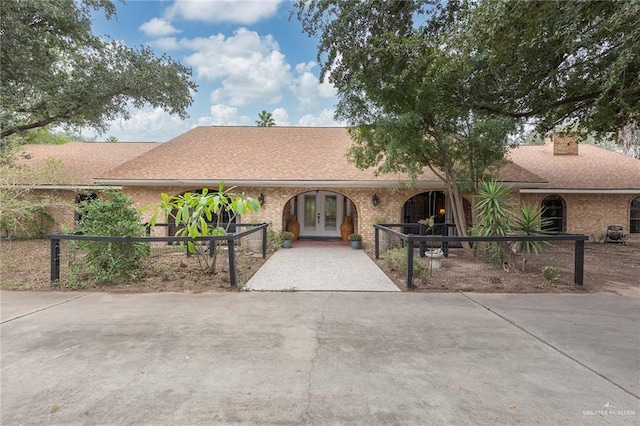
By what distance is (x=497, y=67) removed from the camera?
688 centimetres

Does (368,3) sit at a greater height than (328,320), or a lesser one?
greater

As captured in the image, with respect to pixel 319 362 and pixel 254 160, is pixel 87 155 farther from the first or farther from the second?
pixel 319 362

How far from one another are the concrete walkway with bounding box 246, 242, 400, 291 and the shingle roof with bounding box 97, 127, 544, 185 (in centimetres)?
315

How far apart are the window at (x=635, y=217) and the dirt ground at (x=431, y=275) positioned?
552 centimetres

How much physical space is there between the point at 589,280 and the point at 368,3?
25.3 ft

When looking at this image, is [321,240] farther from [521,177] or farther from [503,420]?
[503,420]

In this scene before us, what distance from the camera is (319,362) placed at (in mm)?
3395

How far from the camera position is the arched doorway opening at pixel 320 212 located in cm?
1600

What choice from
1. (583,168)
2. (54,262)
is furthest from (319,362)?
(583,168)

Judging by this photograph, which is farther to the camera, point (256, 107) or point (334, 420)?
point (256, 107)

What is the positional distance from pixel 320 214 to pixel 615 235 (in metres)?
12.7

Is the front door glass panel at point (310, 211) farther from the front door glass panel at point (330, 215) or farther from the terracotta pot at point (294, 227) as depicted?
the terracotta pot at point (294, 227)

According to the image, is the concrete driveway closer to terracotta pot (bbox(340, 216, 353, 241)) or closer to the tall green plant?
the tall green plant

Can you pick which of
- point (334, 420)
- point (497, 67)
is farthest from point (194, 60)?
point (334, 420)
